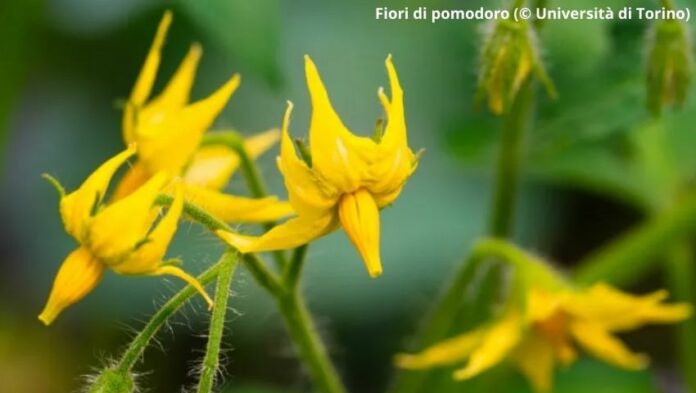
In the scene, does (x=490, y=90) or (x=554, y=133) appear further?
(x=554, y=133)

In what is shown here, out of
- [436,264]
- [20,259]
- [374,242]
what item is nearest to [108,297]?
[20,259]

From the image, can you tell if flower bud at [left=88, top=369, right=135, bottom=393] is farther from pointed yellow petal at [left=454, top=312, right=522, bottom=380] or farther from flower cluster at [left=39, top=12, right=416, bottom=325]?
pointed yellow petal at [left=454, top=312, right=522, bottom=380]

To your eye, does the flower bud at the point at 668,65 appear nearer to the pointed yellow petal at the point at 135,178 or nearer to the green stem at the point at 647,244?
the green stem at the point at 647,244

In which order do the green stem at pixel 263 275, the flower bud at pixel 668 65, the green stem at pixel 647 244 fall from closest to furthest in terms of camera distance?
the green stem at pixel 263 275
the flower bud at pixel 668 65
the green stem at pixel 647 244

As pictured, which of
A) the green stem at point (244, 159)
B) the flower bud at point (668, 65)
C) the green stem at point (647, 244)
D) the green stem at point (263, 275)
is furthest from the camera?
the green stem at point (647, 244)

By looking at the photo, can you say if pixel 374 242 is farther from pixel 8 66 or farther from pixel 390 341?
pixel 390 341

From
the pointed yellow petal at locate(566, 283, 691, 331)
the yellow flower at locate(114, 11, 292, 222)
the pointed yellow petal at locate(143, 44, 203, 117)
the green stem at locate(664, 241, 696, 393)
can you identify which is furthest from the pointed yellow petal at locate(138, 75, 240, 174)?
the green stem at locate(664, 241, 696, 393)

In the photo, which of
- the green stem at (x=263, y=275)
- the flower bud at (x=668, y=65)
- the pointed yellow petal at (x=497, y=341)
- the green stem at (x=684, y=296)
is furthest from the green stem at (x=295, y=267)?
the green stem at (x=684, y=296)
